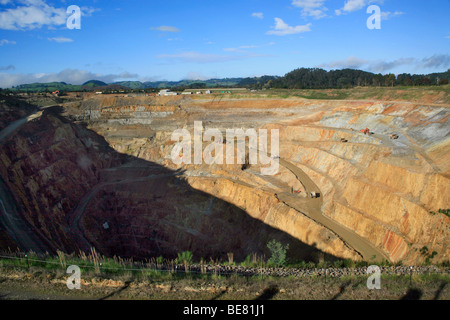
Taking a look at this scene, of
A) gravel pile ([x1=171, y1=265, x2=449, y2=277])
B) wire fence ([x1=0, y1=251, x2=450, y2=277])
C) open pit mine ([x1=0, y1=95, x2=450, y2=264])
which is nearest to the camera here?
wire fence ([x1=0, y1=251, x2=450, y2=277])

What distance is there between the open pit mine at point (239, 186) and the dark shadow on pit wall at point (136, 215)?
0.15 metres

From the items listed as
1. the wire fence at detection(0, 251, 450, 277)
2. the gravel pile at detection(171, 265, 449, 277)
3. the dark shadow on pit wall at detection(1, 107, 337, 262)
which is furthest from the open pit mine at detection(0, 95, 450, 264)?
the wire fence at detection(0, 251, 450, 277)

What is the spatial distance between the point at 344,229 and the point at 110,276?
66.5 ft

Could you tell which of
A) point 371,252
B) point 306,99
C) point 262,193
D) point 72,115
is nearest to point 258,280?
point 371,252

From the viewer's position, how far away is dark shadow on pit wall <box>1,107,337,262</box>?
103 ft

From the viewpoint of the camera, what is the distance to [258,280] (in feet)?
45.4

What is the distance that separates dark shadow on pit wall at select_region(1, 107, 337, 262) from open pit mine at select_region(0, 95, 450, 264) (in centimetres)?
15

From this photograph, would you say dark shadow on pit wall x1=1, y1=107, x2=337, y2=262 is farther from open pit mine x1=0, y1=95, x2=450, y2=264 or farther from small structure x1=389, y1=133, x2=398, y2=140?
small structure x1=389, y1=133, x2=398, y2=140

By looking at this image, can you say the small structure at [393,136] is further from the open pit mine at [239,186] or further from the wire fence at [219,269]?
the wire fence at [219,269]

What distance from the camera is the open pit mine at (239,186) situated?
24.3 meters

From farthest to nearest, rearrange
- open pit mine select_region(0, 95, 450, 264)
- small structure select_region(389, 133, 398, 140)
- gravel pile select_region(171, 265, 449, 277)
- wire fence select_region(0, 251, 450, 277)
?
small structure select_region(389, 133, 398, 140) < open pit mine select_region(0, 95, 450, 264) < gravel pile select_region(171, 265, 449, 277) < wire fence select_region(0, 251, 450, 277)

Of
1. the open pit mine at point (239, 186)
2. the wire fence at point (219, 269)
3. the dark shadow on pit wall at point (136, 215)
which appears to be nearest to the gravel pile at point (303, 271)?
the wire fence at point (219, 269)

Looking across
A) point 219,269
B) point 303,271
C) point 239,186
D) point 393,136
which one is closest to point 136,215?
point 239,186
